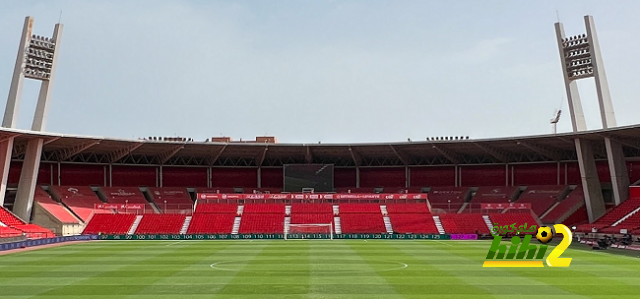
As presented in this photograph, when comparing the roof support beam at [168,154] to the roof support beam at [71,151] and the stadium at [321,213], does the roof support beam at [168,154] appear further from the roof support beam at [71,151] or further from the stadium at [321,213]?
the roof support beam at [71,151]

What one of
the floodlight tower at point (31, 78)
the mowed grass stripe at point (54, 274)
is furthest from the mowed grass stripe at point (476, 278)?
the floodlight tower at point (31, 78)

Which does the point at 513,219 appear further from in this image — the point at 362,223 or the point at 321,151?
the point at 321,151

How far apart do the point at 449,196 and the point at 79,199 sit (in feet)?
133

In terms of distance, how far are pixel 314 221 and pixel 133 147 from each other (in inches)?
795

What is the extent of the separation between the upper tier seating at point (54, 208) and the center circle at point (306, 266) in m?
31.5

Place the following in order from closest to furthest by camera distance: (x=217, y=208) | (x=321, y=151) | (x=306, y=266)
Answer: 1. (x=306, y=266)
2. (x=217, y=208)
3. (x=321, y=151)

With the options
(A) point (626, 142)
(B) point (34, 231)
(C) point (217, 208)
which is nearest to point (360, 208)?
(C) point (217, 208)

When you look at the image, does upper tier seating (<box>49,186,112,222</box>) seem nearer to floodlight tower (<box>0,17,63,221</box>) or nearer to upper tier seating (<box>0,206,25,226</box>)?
floodlight tower (<box>0,17,63,221</box>)

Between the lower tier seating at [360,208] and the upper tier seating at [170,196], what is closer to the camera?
the lower tier seating at [360,208]

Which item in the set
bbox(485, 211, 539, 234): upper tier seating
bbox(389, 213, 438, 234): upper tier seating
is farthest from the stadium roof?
bbox(389, 213, 438, 234): upper tier seating

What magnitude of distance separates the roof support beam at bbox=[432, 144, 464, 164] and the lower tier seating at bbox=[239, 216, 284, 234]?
18952mm

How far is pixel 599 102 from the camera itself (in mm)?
55375

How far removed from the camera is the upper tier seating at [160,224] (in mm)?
58500

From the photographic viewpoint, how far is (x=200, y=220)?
6112 cm
